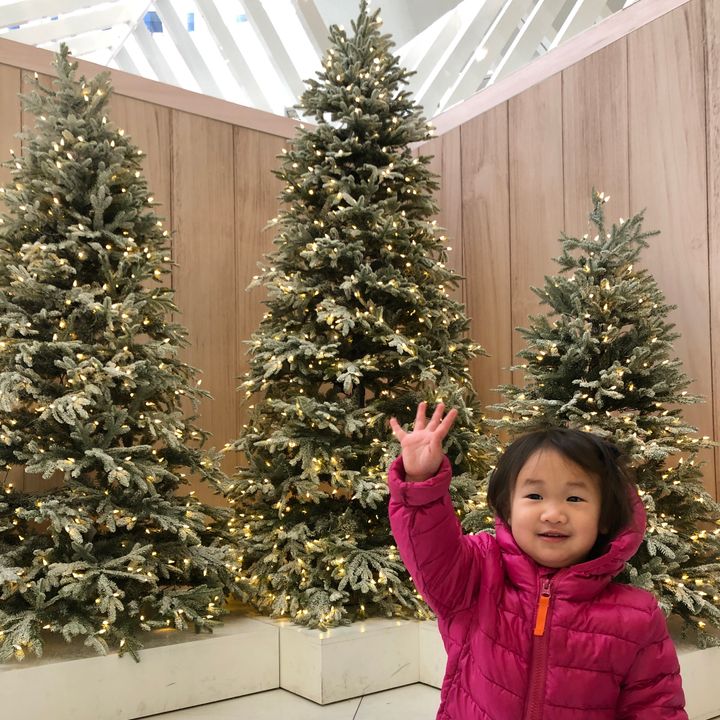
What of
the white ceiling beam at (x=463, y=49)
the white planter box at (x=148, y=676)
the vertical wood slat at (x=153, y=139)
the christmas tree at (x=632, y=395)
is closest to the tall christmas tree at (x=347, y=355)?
the white planter box at (x=148, y=676)

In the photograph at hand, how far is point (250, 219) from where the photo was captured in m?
5.16

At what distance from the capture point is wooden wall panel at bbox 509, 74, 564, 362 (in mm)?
4625

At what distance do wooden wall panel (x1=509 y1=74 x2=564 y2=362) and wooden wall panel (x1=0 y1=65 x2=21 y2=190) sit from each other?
9.18ft

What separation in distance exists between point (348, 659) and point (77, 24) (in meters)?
4.56

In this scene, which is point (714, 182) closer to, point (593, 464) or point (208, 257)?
point (593, 464)

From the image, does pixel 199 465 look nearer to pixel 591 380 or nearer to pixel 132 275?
pixel 132 275

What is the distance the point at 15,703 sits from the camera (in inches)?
117

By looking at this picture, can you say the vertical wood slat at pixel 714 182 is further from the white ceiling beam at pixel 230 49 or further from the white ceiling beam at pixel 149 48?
the white ceiling beam at pixel 149 48

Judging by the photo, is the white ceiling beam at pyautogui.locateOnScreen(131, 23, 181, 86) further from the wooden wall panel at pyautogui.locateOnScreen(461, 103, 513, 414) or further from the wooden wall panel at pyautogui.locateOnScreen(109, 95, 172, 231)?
the wooden wall panel at pyautogui.locateOnScreen(461, 103, 513, 414)

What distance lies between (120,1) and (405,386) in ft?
12.2

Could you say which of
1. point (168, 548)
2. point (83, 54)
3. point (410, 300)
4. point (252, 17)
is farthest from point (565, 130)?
point (83, 54)

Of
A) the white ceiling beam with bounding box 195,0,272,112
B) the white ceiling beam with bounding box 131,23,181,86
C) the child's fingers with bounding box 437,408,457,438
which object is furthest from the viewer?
the white ceiling beam with bounding box 131,23,181,86

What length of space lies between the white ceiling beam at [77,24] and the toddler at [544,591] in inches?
193

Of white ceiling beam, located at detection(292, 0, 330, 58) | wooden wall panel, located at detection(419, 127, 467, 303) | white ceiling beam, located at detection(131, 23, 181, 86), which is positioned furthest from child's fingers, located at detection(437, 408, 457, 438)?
white ceiling beam, located at detection(131, 23, 181, 86)
